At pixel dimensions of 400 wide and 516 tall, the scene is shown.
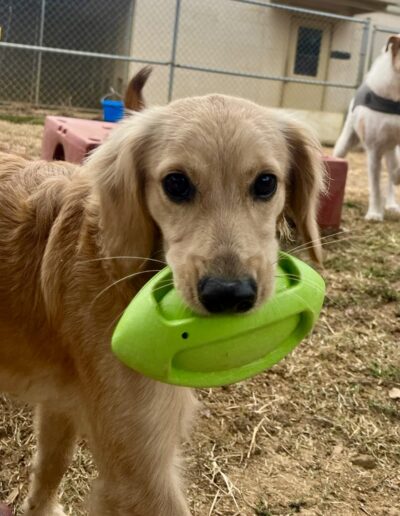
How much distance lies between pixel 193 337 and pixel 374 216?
5612mm

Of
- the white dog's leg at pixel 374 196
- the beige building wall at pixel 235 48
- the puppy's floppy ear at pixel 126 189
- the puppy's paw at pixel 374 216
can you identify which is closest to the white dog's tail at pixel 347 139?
the white dog's leg at pixel 374 196

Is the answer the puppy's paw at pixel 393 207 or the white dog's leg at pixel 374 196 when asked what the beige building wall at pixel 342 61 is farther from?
the white dog's leg at pixel 374 196

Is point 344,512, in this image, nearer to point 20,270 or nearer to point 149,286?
point 149,286

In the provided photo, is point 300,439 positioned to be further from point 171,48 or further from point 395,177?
point 171,48

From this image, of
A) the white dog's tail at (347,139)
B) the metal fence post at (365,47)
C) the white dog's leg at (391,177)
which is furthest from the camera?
the metal fence post at (365,47)

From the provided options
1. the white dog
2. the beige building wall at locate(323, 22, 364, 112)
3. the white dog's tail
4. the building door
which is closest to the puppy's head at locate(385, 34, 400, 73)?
the white dog

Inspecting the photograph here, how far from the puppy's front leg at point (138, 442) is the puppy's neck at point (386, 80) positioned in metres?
6.13

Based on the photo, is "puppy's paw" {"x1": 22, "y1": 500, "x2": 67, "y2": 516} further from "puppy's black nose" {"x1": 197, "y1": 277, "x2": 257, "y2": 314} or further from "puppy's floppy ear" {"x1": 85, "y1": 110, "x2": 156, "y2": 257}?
"puppy's black nose" {"x1": 197, "y1": 277, "x2": 257, "y2": 314}

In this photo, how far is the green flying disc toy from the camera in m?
1.67

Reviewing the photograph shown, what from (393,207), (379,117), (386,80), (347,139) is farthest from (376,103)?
(393,207)

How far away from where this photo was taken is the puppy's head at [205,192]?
1693 mm

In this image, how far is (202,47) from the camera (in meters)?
14.1

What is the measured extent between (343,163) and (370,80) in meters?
2.25

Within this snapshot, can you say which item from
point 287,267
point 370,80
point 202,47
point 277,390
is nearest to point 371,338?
point 277,390
